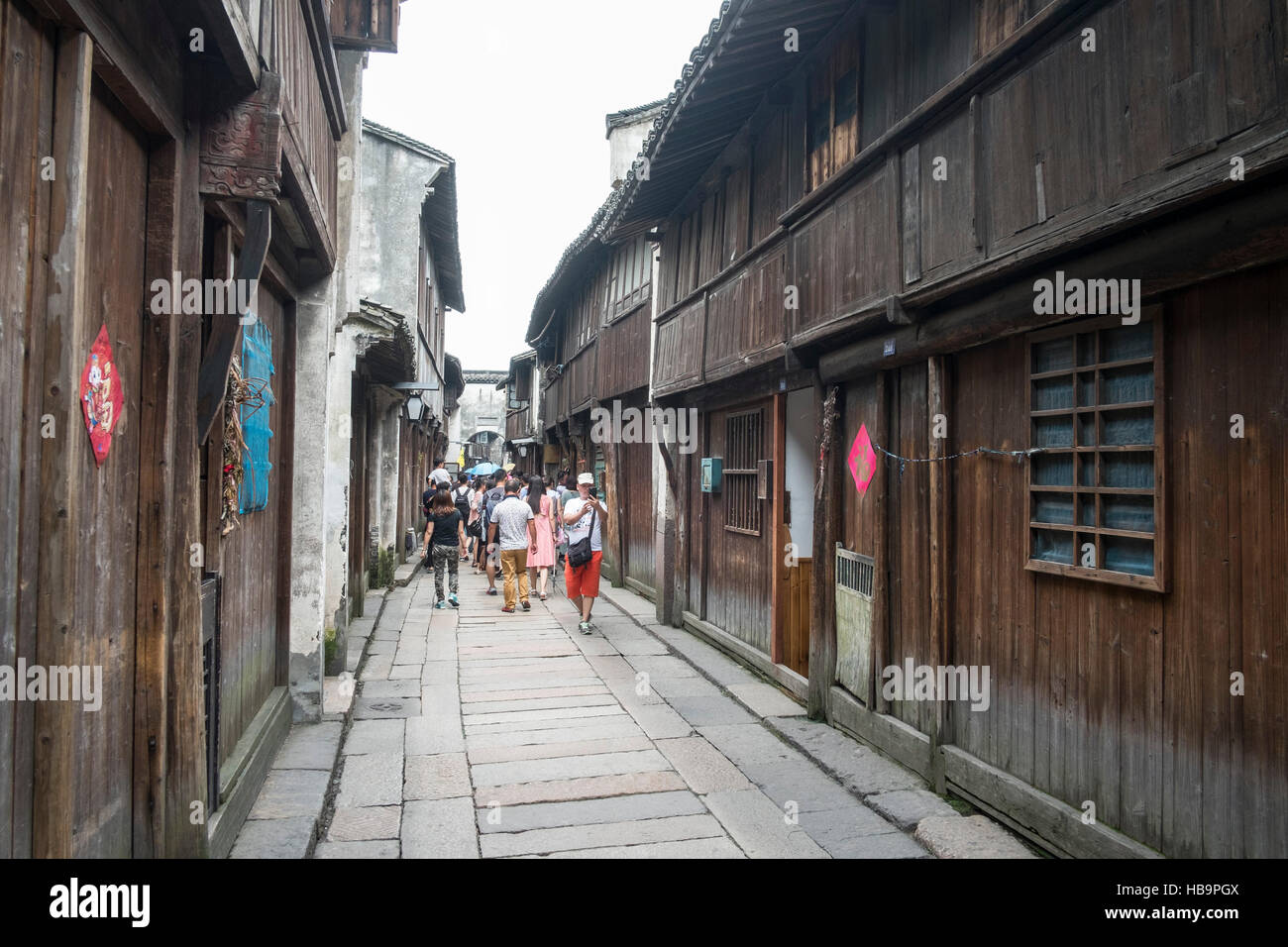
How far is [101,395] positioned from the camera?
293cm

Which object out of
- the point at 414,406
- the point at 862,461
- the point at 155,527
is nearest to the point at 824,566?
the point at 862,461

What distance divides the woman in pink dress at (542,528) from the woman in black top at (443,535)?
43.7 inches

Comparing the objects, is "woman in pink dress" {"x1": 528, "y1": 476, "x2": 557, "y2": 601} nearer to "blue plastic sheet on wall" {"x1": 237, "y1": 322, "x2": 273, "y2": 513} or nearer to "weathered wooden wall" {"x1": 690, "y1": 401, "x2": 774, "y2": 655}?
"weathered wooden wall" {"x1": 690, "y1": 401, "x2": 774, "y2": 655}

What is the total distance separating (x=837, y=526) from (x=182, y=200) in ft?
17.2

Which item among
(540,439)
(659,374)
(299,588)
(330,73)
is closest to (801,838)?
(299,588)

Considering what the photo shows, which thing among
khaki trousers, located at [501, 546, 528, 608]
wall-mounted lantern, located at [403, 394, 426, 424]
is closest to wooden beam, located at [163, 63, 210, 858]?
khaki trousers, located at [501, 546, 528, 608]

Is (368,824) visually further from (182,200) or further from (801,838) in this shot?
(182,200)

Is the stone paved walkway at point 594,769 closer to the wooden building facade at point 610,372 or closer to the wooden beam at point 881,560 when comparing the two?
the wooden beam at point 881,560

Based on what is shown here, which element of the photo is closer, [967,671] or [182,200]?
[182,200]

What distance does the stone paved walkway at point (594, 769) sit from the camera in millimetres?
4895

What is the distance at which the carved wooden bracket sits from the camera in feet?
12.7

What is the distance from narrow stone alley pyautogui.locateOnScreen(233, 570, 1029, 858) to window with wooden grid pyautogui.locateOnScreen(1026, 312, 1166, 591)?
1.61 m

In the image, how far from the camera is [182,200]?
12.1 ft

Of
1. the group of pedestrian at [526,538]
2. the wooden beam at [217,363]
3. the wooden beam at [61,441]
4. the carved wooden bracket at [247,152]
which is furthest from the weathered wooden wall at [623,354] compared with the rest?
the wooden beam at [61,441]
